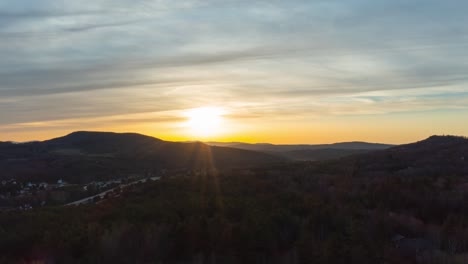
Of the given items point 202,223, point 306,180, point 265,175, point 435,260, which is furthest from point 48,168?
point 435,260

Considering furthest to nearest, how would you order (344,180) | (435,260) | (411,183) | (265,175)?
(265,175), (344,180), (411,183), (435,260)

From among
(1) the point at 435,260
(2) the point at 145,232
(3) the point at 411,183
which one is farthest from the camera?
(3) the point at 411,183

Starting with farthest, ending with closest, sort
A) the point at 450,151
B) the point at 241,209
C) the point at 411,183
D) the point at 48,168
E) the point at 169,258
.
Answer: the point at 48,168
the point at 450,151
the point at 411,183
the point at 241,209
the point at 169,258

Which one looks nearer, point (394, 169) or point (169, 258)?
point (169, 258)

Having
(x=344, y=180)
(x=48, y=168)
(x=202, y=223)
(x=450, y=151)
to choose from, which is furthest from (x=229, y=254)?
(x=48, y=168)

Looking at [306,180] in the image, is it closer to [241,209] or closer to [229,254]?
[241,209]

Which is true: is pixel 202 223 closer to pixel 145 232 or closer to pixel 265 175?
pixel 145 232

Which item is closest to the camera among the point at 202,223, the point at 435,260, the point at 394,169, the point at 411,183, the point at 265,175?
the point at 435,260

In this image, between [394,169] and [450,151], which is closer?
[394,169]
